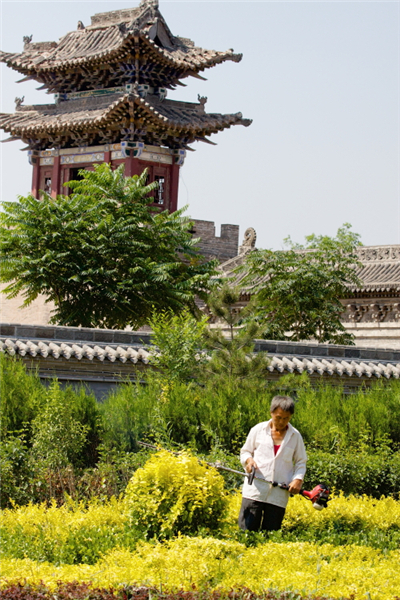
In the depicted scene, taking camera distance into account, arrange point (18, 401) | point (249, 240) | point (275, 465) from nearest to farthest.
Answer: point (275, 465)
point (18, 401)
point (249, 240)

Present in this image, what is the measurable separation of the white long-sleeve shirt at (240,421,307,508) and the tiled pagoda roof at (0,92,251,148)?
18619mm

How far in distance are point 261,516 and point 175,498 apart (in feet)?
2.33

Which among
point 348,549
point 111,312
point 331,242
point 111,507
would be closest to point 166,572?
point 348,549

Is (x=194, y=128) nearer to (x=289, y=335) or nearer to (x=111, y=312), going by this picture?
(x=289, y=335)

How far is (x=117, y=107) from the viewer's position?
2480 cm

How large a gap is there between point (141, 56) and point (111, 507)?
65.2 feet

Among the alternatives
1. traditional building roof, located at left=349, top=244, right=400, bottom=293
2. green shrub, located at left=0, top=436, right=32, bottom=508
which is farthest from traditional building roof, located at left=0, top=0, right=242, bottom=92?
green shrub, located at left=0, top=436, right=32, bottom=508

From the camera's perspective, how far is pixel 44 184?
27.7 m

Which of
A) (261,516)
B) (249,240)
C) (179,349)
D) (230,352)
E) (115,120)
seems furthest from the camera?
(249,240)

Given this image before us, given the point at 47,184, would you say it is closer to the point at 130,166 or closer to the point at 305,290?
the point at 130,166

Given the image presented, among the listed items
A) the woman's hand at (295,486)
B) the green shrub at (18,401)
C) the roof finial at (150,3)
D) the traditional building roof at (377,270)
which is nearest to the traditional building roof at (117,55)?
the roof finial at (150,3)

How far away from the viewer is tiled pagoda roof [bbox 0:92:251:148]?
2517cm

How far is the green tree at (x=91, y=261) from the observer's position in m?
18.9

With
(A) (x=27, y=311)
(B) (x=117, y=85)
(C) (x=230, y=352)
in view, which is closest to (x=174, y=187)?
(B) (x=117, y=85)
